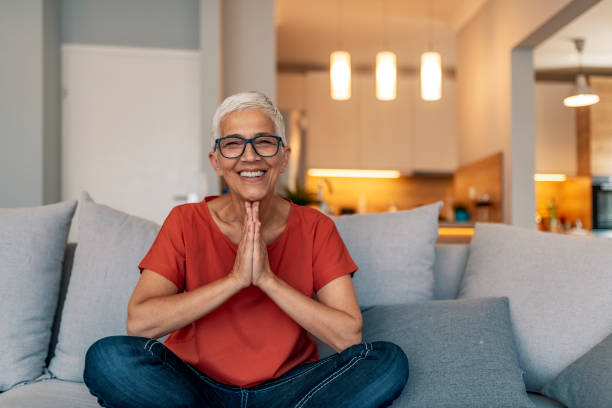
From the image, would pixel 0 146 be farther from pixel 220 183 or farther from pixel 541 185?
pixel 541 185

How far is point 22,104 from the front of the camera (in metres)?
3.39

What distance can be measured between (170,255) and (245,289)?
8.7 inches

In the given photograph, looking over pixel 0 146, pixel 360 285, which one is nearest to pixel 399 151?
pixel 0 146

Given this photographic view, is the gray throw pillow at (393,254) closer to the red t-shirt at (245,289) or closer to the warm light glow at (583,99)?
the red t-shirt at (245,289)

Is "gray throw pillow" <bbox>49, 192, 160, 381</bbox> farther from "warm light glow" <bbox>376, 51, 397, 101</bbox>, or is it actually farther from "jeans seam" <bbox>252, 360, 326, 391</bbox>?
"warm light glow" <bbox>376, 51, 397, 101</bbox>

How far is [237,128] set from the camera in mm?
1302

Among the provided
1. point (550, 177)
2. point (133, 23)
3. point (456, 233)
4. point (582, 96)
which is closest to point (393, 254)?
point (456, 233)

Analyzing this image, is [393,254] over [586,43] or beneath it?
beneath

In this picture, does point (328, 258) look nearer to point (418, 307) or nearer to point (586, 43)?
point (418, 307)

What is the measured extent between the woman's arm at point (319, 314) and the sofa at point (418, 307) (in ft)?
Answer: 0.72

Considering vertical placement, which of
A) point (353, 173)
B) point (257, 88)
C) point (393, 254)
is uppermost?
point (257, 88)

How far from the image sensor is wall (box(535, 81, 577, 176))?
5570 millimetres

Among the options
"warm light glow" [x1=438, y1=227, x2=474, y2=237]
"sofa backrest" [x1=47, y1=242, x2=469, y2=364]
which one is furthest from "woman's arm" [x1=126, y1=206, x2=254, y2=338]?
"warm light glow" [x1=438, y1=227, x2=474, y2=237]

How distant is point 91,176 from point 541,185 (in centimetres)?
509
